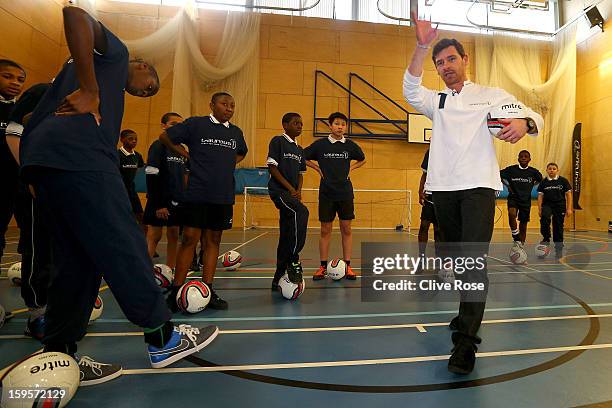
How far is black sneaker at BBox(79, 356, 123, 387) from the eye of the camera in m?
1.63

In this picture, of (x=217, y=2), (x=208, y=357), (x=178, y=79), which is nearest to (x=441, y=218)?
(x=208, y=357)

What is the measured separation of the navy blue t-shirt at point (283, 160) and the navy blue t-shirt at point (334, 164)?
0.65 m

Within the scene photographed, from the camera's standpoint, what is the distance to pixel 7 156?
96.3 inches

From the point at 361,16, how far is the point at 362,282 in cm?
1175

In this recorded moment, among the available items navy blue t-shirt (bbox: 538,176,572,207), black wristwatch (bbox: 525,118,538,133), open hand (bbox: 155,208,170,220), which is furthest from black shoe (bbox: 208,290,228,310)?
navy blue t-shirt (bbox: 538,176,572,207)

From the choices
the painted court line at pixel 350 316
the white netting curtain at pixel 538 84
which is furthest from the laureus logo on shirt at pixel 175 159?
the white netting curtain at pixel 538 84

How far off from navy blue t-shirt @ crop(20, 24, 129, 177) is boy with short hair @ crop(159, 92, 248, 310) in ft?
4.04

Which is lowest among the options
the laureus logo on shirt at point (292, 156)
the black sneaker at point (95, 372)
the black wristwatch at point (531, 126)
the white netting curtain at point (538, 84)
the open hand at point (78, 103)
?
the black sneaker at point (95, 372)

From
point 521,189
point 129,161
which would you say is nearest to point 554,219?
point 521,189

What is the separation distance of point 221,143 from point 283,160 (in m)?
0.83

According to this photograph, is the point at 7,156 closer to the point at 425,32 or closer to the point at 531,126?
the point at 425,32

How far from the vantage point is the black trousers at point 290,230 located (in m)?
3.54

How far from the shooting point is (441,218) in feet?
7.23

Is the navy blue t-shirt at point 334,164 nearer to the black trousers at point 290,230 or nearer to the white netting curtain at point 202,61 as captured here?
the black trousers at point 290,230
